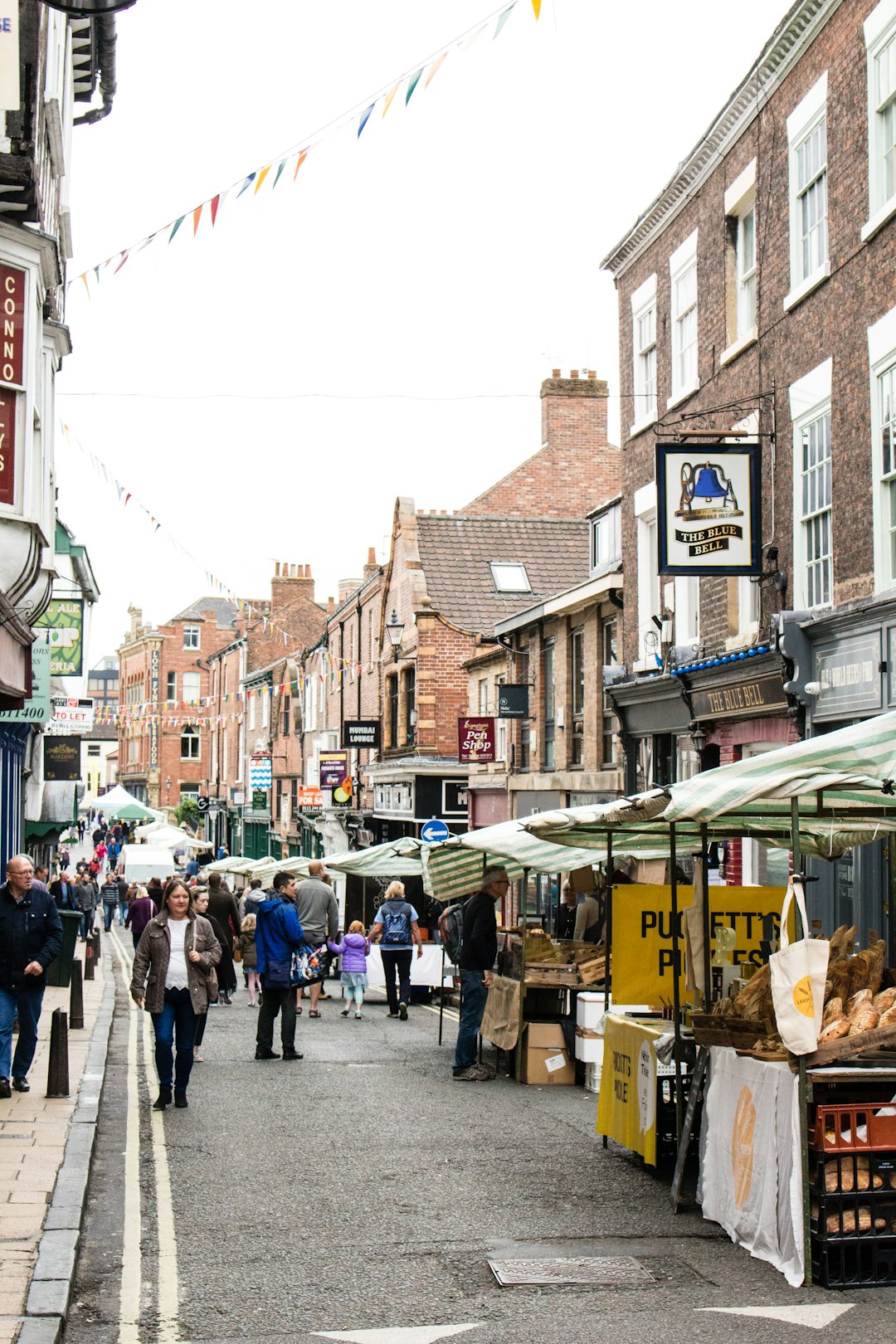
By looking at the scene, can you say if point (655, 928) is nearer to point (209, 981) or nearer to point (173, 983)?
point (209, 981)

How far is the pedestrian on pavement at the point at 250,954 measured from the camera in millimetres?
20770

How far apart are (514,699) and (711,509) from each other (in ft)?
43.3

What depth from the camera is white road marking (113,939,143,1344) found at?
6.47m

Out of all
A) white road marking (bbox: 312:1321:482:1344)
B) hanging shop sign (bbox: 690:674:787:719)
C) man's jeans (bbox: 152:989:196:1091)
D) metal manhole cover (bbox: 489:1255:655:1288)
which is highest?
hanging shop sign (bbox: 690:674:787:719)

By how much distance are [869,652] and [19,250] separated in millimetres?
8872

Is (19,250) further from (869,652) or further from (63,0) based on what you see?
(869,652)

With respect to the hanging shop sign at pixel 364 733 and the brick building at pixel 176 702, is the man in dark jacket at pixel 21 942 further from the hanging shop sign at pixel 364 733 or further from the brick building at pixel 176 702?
the brick building at pixel 176 702

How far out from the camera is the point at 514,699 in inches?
1179

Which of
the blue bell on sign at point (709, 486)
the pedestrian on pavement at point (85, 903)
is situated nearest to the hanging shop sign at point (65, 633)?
the pedestrian on pavement at point (85, 903)

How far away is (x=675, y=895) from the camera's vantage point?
34.0 feet

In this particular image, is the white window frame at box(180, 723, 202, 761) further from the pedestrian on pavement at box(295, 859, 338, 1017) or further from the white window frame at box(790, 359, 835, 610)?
the white window frame at box(790, 359, 835, 610)

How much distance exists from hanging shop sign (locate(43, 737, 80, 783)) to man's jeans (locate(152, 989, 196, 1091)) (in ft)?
67.7

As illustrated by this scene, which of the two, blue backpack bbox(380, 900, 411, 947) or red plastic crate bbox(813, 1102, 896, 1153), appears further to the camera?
blue backpack bbox(380, 900, 411, 947)

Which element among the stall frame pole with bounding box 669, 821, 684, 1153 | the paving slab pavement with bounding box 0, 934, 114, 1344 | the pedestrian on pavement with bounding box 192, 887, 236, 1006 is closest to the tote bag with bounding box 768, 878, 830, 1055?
the stall frame pole with bounding box 669, 821, 684, 1153
